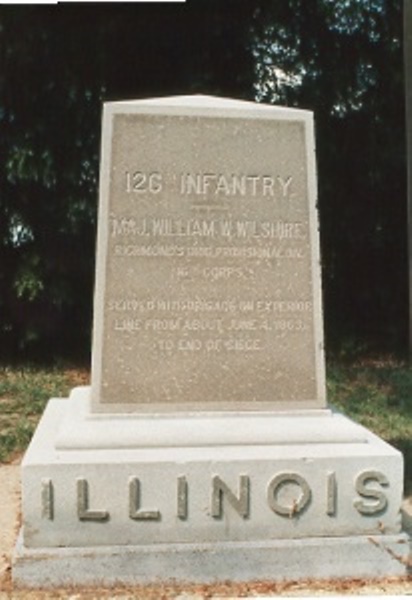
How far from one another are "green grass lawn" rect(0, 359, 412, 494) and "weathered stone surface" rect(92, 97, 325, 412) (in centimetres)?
164

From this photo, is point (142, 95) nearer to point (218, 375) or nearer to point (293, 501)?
point (218, 375)

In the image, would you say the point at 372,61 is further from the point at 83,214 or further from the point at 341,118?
the point at 83,214

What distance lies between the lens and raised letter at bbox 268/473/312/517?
13.0 feet

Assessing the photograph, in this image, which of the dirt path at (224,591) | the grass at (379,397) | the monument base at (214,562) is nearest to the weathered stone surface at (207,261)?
the monument base at (214,562)

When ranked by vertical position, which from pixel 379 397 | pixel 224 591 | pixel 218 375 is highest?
pixel 218 375

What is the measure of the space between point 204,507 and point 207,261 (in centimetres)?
115

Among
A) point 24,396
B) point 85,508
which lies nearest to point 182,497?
point 85,508

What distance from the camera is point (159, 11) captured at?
33.1 ft

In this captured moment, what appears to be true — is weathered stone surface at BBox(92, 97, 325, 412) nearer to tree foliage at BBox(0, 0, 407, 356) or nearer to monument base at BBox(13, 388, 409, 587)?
monument base at BBox(13, 388, 409, 587)

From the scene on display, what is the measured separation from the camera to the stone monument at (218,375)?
3.91 metres

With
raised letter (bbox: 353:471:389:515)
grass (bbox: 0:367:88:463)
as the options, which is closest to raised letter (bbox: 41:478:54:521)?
raised letter (bbox: 353:471:389:515)

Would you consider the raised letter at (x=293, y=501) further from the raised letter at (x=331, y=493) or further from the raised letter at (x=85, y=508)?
the raised letter at (x=85, y=508)

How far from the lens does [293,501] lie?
3975mm

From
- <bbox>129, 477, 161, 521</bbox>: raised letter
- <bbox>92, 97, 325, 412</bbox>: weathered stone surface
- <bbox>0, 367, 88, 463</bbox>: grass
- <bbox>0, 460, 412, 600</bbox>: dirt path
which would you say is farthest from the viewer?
<bbox>0, 367, 88, 463</bbox>: grass
